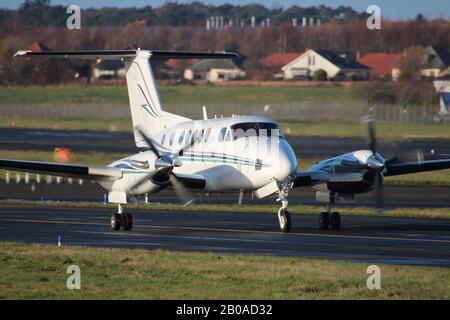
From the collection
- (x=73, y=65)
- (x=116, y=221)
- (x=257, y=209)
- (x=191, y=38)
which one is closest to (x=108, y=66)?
(x=73, y=65)

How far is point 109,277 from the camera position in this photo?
67.1 feet

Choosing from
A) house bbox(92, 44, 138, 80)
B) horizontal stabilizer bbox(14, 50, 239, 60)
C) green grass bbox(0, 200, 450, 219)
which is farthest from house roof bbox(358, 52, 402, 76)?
horizontal stabilizer bbox(14, 50, 239, 60)

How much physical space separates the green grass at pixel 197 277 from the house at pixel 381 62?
72.5 m

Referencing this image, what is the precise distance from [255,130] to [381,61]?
79.7 metres

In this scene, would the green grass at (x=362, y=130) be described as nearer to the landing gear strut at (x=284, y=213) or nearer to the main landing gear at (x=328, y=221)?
the main landing gear at (x=328, y=221)

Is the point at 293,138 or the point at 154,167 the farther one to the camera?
the point at 293,138

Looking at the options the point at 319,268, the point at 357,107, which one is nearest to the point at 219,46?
the point at 357,107

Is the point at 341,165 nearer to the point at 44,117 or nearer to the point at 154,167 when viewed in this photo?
the point at 154,167

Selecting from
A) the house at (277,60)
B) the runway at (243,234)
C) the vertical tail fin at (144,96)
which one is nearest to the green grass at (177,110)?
the runway at (243,234)

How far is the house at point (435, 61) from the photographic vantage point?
91250mm

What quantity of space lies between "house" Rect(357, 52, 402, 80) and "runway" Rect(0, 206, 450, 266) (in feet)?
202

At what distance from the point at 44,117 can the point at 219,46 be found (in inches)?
1883

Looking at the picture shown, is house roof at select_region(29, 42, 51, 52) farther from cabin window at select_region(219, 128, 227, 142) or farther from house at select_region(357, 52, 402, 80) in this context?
house at select_region(357, 52, 402, 80)

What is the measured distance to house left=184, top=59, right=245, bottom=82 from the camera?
381 feet
